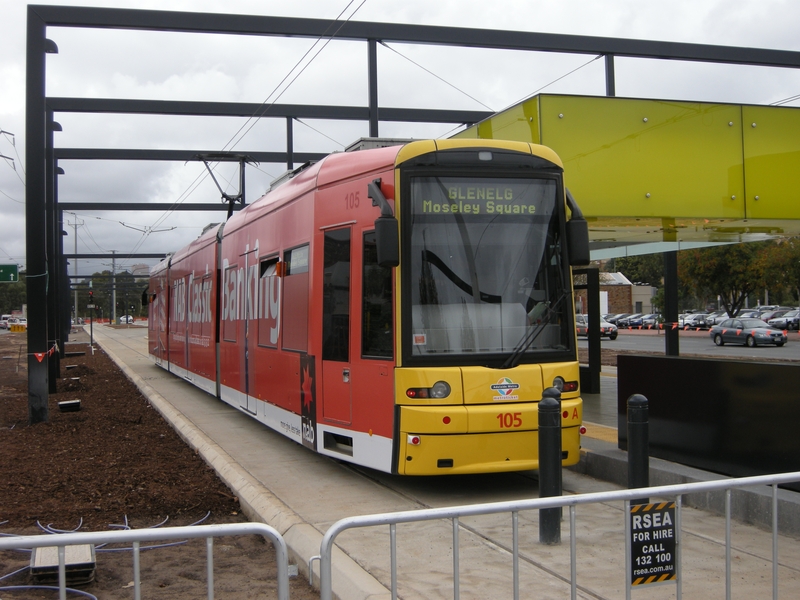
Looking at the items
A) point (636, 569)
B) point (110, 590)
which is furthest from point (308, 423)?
point (636, 569)

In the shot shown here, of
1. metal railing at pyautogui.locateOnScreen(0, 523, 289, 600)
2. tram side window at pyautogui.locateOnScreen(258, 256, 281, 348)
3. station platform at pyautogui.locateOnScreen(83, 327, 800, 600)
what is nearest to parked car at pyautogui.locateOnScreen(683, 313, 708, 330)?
station platform at pyautogui.locateOnScreen(83, 327, 800, 600)

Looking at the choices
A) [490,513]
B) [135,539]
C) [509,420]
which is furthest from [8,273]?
[490,513]

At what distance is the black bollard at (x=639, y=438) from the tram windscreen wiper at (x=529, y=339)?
5.43 ft

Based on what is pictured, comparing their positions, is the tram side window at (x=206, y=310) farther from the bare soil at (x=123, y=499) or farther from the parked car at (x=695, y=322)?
the parked car at (x=695, y=322)

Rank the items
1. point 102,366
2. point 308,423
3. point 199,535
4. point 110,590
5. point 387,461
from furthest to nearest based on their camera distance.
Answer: point 102,366
point 308,423
point 387,461
point 110,590
point 199,535

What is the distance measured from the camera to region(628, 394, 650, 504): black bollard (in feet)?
20.1

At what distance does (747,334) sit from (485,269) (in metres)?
37.9

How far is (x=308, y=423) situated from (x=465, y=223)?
120 inches

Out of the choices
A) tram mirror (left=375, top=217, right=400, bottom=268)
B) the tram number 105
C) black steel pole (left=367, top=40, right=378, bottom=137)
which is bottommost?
the tram number 105

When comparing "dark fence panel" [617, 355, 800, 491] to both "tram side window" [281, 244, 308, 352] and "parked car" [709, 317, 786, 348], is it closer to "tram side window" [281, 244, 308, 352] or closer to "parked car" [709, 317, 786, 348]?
"tram side window" [281, 244, 308, 352]

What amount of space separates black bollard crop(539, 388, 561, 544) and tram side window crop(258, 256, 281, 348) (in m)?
5.21

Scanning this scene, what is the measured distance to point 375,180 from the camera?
7910 millimetres

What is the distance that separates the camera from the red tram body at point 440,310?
7.48 meters

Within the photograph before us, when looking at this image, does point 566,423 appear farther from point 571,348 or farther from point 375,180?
point 375,180
